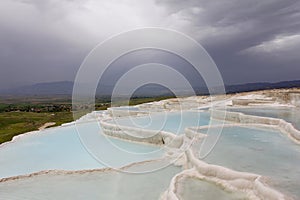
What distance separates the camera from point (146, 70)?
442 inches

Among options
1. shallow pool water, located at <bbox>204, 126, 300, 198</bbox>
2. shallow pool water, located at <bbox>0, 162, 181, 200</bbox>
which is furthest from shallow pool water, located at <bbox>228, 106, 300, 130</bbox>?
shallow pool water, located at <bbox>0, 162, 181, 200</bbox>

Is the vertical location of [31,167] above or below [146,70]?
below

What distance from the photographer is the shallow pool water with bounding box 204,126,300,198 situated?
6316 millimetres

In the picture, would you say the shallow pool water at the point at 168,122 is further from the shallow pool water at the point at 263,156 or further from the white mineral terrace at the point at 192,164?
the shallow pool water at the point at 263,156

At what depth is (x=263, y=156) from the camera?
8375 millimetres

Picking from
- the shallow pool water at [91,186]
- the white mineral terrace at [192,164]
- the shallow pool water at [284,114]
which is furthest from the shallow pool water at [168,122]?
the shallow pool water at [91,186]

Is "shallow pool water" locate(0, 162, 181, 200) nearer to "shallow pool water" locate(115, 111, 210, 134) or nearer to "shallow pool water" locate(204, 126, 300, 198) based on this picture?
"shallow pool water" locate(204, 126, 300, 198)

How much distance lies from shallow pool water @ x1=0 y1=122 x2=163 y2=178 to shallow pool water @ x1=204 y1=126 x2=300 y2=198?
142 inches

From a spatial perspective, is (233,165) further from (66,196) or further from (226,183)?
(66,196)

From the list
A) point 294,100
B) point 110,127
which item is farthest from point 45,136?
point 294,100

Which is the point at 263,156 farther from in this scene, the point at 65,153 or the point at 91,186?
the point at 65,153

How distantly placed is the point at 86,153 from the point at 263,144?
26.9 ft

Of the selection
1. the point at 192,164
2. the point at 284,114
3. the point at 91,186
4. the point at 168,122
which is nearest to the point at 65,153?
the point at 91,186

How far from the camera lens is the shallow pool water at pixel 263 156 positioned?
6316 millimetres
